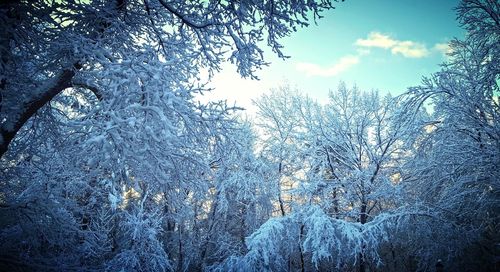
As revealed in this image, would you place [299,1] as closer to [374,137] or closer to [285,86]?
[374,137]

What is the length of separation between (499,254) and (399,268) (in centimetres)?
1177

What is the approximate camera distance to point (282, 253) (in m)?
9.27

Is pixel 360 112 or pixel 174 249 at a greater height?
pixel 360 112

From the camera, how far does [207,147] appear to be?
405cm

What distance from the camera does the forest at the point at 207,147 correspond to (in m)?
3.03

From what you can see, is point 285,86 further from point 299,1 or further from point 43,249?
point 43,249

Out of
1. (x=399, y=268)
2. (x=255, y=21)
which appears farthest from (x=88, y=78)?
(x=399, y=268)

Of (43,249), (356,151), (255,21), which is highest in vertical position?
(356,151)

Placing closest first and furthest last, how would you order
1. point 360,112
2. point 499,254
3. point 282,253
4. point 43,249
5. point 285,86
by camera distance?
point 499,254 < point 43,249 < point 282,253 < point 360,112 < point 285,86

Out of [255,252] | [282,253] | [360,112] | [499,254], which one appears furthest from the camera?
[360,112]

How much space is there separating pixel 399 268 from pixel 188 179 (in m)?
18.0

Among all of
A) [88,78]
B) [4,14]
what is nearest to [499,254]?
[88,78]

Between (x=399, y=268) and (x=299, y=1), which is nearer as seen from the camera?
(x=299, y=1)

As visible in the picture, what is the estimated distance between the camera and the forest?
303cm
